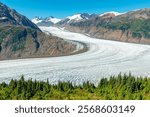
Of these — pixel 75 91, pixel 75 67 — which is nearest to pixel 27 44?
pixel 75 67

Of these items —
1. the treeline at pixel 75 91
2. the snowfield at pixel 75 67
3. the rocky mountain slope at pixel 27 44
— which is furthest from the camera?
the rocky mountain slope at pixel 27 44

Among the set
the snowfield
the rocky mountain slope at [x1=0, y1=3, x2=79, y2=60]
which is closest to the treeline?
the snowfield

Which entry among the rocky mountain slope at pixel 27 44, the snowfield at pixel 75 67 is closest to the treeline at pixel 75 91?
the snowfield at pixel 75 67

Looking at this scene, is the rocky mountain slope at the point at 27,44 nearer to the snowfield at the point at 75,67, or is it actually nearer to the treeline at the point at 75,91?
the snowfield at the point at 75,67

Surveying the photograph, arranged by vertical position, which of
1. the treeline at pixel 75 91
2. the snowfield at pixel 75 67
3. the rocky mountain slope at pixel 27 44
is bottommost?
the treeline at pixel 75 91

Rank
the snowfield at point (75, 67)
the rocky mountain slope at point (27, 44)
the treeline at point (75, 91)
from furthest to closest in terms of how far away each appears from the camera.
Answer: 1. the rocky mountain slope at point (27, 44)
2. the snowfield at point (75, 67)
3. the treeline at point (75, 91)

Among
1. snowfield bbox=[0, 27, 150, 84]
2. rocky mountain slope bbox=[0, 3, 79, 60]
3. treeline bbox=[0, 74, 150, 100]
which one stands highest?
rocky mountain slope bbox=[0, 3, 79, 60]

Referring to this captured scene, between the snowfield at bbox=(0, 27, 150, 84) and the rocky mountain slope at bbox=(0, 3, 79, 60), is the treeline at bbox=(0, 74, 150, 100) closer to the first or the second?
the snowfield at bbox=(0, 27, 150, 84)

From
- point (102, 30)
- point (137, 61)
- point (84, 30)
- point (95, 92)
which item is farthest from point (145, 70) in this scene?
point (84, 30)

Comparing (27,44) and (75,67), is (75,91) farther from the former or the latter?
(27,44)
